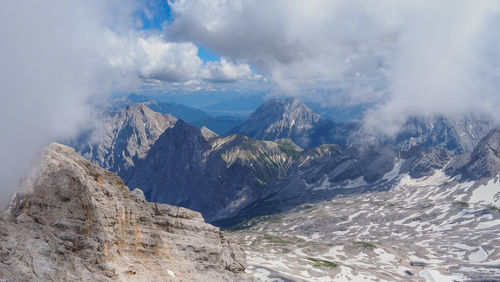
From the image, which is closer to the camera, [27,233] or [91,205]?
[27,233]

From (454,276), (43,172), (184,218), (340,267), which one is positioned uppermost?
(43,172)

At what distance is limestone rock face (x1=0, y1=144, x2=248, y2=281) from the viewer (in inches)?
1403

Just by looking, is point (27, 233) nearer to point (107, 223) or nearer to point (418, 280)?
point (107, 223)

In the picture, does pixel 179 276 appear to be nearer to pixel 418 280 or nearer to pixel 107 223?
pixel 107 223

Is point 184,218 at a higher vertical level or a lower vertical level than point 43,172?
lower

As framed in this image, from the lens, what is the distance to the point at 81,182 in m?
42.1

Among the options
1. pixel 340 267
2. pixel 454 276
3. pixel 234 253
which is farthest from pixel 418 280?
pixel 234 253

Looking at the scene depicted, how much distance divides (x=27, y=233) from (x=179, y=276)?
1879 centimetres

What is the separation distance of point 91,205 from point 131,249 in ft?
28.3

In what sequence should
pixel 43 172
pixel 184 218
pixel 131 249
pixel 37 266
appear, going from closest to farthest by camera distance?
pixel 37 266, pixel 43 172, pixel 131 249, pixel 184 218

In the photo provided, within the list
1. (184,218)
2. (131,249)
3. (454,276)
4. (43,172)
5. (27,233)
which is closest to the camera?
(27,233)

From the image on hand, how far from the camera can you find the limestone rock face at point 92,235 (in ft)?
117

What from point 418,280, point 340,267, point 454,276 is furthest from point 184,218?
point 454,276

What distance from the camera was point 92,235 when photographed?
40750 millimetres
